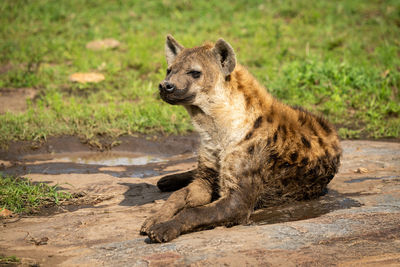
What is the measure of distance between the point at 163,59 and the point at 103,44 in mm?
1149

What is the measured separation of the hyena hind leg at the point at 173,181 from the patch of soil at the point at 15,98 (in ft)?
9.31

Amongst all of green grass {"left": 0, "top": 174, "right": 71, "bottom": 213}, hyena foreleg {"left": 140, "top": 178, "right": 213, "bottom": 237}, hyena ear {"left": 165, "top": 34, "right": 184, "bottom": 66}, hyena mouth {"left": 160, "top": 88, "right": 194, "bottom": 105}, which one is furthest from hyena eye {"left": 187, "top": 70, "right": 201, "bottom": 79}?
green grass {"left": 0, "top": 174, "right": 71, "bottom": 213}

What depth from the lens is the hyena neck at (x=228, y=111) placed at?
12.2 ft

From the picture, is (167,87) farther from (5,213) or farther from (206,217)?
(5,213)

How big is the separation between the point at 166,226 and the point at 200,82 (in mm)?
1076

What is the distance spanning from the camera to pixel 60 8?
9250 millimetres

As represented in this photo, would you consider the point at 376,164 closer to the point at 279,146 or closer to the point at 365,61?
the point at 279,146

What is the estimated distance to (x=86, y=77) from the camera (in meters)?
7.14

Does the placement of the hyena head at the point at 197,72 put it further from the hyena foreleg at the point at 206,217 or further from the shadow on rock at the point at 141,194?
the shadow on rock at the point at 141,194

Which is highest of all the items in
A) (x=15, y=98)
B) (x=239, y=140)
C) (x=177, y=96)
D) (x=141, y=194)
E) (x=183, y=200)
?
(x=177, y=96)

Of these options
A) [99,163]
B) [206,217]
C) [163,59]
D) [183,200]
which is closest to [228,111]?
[183,200]

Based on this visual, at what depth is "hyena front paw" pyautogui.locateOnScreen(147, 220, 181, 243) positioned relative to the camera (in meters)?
3.08

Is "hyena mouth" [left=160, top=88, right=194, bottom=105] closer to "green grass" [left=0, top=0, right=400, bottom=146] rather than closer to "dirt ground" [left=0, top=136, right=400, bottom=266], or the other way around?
"dirt ground" [left=0, top=136, right=400, bottom=266]

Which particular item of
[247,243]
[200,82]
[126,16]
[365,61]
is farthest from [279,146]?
[126,16]
